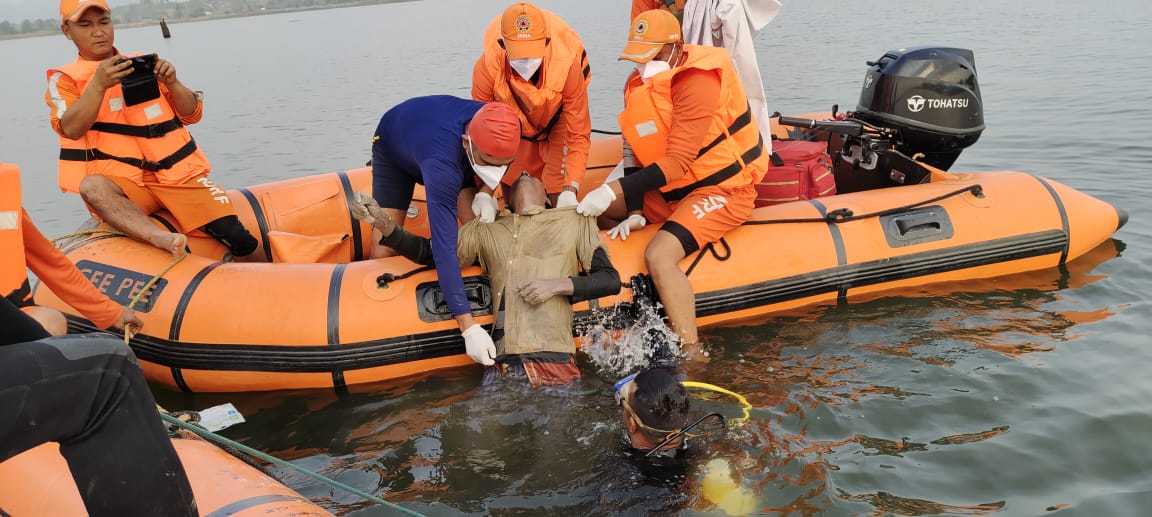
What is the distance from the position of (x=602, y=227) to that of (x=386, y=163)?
1.48 m

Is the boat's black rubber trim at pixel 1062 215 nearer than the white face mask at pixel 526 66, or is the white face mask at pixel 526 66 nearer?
the white face mask at pixel 526 66

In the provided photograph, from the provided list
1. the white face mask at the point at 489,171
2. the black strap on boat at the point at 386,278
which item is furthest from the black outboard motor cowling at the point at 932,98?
the black strap on boat at the point at 386,278

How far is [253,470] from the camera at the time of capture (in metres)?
A: 2.69

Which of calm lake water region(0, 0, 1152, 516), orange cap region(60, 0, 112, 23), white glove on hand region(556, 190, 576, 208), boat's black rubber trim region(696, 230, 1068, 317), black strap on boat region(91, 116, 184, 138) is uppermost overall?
orange cap region(60, 0, 112, 23)

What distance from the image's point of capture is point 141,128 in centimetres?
420

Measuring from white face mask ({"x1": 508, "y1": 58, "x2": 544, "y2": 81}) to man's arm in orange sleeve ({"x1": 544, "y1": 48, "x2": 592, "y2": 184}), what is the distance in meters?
0.22

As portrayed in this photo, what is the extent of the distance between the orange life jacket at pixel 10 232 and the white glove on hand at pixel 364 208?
1123 mm

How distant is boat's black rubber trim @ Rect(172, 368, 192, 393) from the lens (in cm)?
399

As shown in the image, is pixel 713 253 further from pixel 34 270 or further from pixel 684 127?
pixel 34 270

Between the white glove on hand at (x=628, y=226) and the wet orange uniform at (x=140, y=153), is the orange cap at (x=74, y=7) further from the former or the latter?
the white glove on hand at (x=628, y=226)

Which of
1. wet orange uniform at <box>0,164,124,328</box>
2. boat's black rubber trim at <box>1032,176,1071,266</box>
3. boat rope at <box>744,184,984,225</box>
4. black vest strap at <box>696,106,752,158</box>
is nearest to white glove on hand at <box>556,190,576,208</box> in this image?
black vest strap at <box>696,106,752,158</box>

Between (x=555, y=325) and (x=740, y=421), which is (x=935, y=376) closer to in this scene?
(x=740, y=421)

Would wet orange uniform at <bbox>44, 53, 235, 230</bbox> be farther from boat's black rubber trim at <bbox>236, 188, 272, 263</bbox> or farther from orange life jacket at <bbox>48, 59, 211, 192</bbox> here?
boat's black rubber trim at <bbox>236, 188, 272, 263</bbox>

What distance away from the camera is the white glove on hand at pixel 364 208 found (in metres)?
3.28
